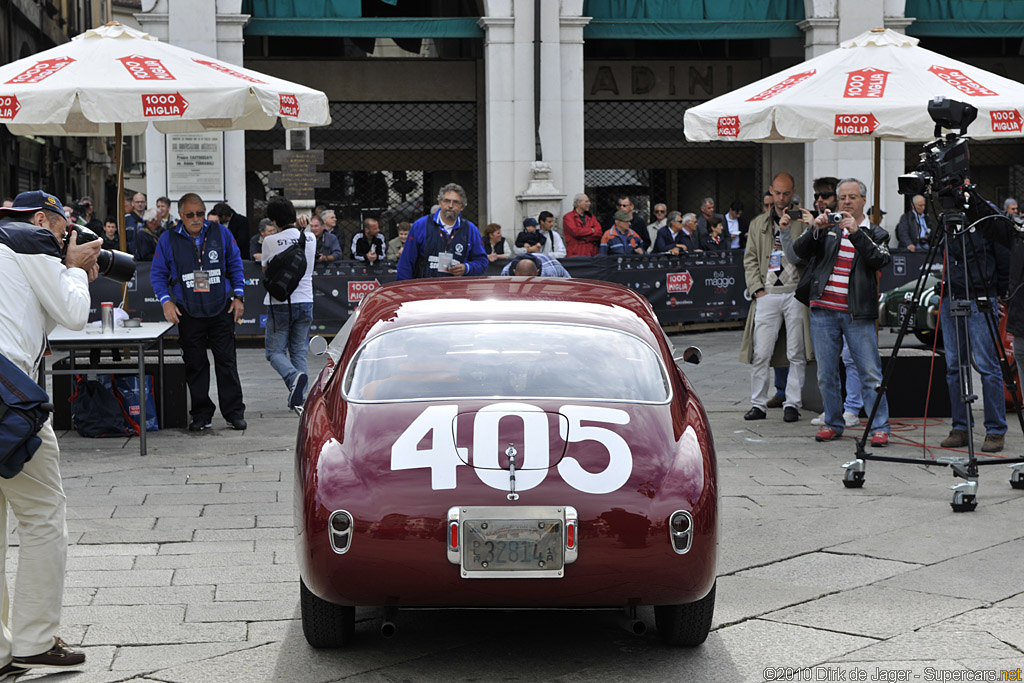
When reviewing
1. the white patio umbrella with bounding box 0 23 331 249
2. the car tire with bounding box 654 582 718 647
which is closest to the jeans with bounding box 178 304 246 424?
the white patio umbrella with bounding box 0 23 331 249

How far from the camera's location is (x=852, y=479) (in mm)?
8039

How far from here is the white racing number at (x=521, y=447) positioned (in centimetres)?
473

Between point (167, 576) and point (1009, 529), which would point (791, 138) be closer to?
point (1009, 529)

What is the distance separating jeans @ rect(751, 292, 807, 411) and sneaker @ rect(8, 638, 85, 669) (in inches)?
278

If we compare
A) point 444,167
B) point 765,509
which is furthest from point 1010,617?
point 444,167

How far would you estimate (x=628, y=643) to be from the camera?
5.18 meters

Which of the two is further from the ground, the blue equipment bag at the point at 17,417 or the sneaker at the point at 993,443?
the blue equipment bag at the point at 17,417

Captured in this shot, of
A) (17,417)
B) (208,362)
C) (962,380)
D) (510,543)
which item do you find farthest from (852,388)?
(17,417)

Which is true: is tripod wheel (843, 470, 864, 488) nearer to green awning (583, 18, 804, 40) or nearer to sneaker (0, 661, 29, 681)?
sneaker (0, 661, 29, 681)

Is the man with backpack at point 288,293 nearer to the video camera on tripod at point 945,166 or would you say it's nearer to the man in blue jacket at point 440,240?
the man in blue jacket at point 440,240

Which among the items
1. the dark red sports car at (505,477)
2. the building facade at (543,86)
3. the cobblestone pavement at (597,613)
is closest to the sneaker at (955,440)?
the cobblestone pavement at (597,613)

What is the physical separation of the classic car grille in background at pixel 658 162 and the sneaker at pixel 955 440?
17087mm

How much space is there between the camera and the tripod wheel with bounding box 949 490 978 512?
7.36 metres

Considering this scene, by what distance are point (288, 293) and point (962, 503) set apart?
230 inches
